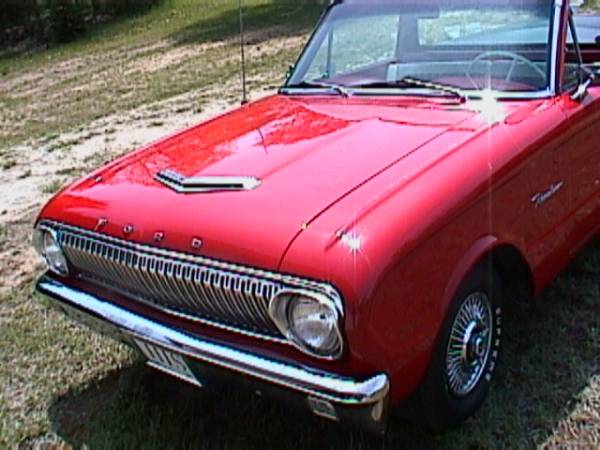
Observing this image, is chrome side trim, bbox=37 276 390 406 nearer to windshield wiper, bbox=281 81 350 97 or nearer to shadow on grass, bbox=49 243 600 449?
shadow on grass, bbox=49 243 600 449

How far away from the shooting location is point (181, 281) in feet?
8.15

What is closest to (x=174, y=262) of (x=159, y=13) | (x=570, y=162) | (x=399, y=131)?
(x=399, y=131)

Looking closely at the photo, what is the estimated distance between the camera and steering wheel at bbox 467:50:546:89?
11.0 ft

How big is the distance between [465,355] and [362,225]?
779mm

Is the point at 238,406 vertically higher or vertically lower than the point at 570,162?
lower

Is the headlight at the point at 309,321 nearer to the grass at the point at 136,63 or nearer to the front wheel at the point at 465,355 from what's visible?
the front wheel at the point at 465,355

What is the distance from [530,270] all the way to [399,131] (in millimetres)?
774

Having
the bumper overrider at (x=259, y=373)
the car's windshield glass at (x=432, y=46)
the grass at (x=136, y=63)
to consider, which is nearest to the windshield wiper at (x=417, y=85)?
the car's windshield glass at (x=432, y=46)

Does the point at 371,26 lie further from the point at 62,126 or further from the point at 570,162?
the point at 62,126

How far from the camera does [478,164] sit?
8.80ft

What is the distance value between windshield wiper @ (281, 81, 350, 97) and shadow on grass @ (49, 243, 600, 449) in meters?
1.38

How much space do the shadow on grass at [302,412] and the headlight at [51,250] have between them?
0.62 m

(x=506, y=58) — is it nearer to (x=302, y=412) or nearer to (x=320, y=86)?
(x=320, y=86)

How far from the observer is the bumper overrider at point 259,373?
7.31 ft
